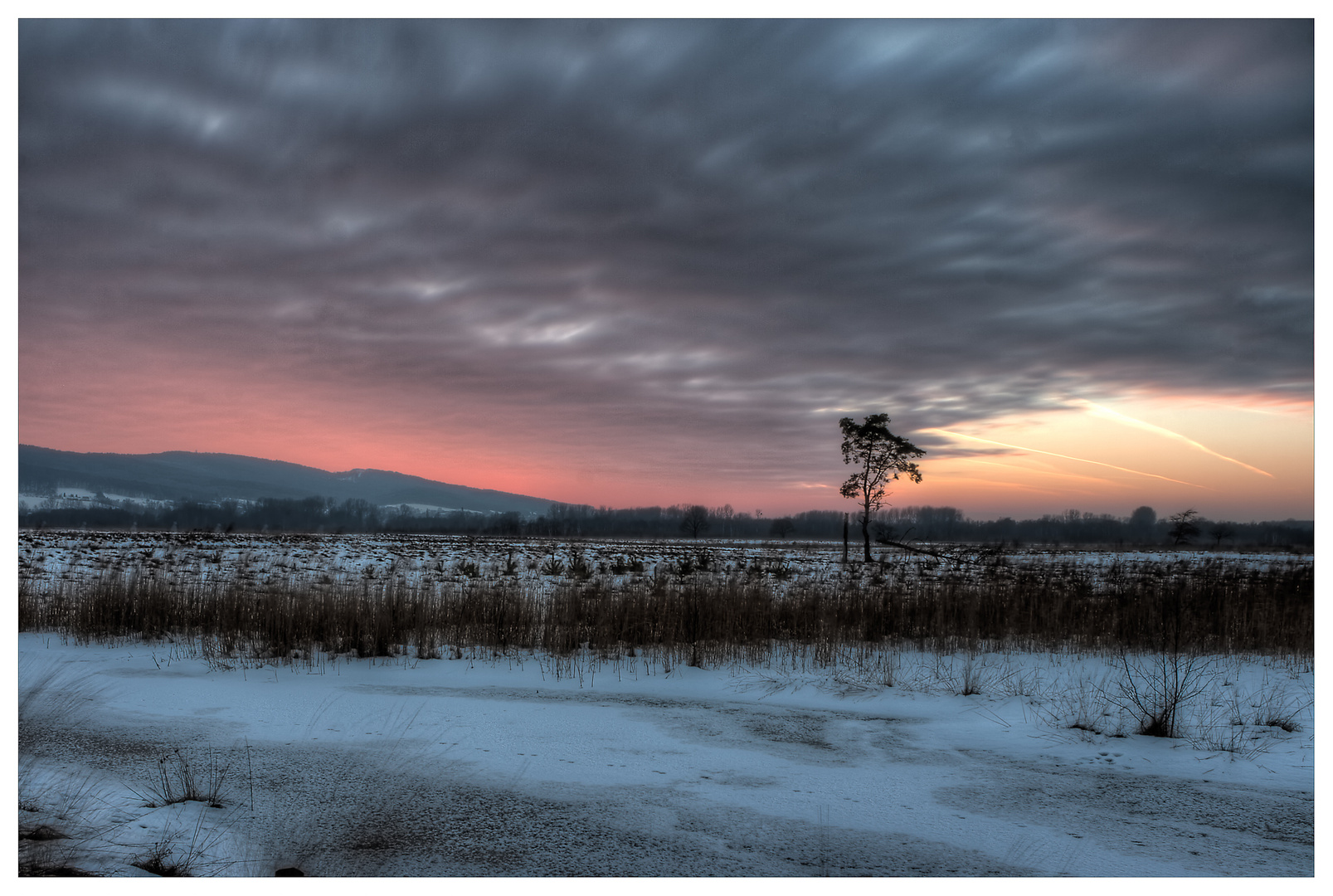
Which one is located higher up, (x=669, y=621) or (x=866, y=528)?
(x=866, y=528)

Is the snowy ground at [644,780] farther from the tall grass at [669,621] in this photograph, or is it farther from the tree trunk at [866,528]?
the tree trunk at [866,528]

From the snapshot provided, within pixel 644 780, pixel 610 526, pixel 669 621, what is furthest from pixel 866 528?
pixel 610 526

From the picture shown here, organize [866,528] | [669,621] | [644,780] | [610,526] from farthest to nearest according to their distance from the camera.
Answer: [610,526] → [866,528] → [669,621] → [644,780]

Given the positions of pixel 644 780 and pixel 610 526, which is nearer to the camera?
pixel 644 780

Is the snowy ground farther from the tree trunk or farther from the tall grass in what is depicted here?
the tree trunk

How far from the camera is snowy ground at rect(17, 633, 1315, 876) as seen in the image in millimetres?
3928

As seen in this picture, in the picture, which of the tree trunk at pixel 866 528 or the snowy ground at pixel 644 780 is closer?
the snowy ground at pixel 644 780

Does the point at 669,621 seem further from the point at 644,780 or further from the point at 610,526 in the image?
the point at 610,526

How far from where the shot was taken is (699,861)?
388 centimetres

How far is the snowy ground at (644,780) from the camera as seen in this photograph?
3.93m

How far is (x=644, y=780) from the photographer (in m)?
5.17

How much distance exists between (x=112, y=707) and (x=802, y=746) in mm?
6329

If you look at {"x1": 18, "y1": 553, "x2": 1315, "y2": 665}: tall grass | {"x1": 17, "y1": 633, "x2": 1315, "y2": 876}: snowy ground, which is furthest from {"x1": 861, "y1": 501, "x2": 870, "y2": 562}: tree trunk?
{"x1": 17, "y1": 633, "x2": 1315, "y2": 876}: snowy ground

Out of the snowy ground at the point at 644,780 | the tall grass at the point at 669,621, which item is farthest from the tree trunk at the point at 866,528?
the snowy ground at the point at 644,780
